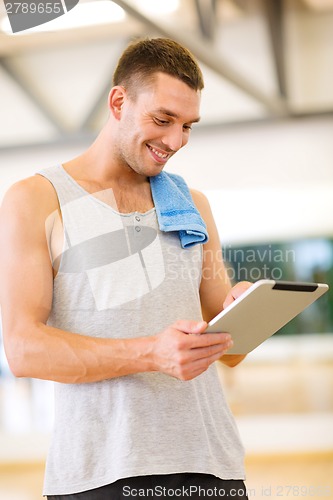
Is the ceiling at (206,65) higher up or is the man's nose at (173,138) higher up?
the ceiling at (206,65)

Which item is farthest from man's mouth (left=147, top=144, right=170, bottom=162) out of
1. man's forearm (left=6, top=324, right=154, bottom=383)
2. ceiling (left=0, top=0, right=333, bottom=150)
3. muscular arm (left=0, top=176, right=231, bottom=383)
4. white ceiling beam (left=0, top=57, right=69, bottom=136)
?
white ceiling beam (left=0, top=57, right=69, bottom=136)

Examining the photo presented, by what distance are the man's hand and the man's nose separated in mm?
328

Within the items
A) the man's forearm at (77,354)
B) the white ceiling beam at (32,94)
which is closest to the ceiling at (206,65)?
the white ceiling beam at (32,94)

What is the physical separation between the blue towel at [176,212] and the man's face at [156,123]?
0.15 ft

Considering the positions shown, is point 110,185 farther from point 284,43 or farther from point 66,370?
point 284,43

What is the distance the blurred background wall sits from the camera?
3498mm

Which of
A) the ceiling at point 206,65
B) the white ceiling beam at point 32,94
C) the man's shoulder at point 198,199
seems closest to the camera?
the man's shoulder at point 198,199

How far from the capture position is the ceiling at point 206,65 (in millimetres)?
3490

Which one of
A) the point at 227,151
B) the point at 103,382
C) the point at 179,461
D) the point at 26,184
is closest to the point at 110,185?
the point at 26,184

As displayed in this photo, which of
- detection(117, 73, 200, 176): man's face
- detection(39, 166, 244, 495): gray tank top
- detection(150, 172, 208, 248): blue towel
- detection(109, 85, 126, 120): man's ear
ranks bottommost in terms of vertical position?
detection(39, 166, 244, 495): gray tank top

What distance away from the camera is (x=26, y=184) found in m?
1.16

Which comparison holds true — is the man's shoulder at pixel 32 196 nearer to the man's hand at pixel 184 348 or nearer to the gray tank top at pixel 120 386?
the gray tank top at pixel 120 386

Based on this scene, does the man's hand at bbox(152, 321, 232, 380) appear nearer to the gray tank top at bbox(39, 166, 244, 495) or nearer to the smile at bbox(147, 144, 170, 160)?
the gray tank top at bbox(39, 166, 244, 495)

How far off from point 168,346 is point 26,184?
0.34 meters
